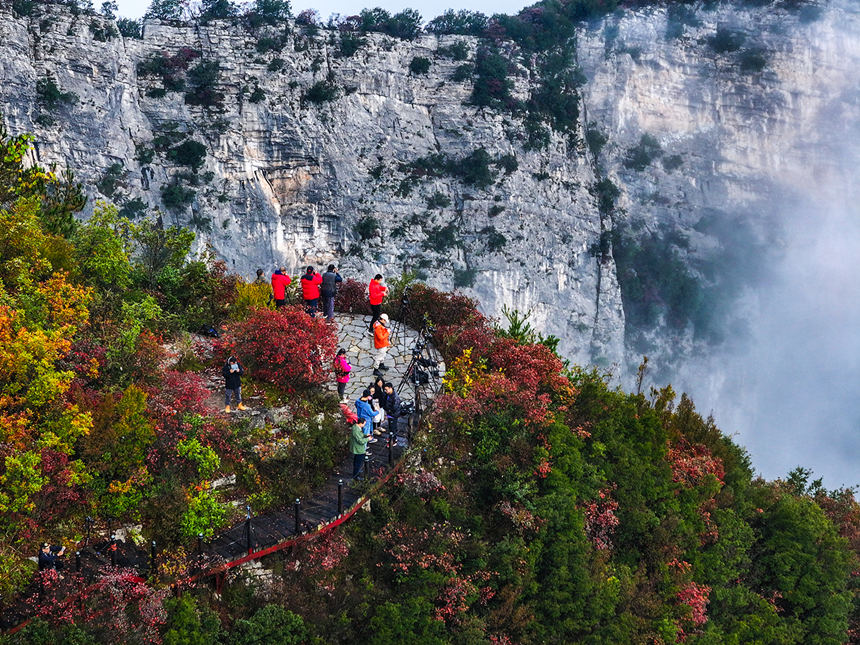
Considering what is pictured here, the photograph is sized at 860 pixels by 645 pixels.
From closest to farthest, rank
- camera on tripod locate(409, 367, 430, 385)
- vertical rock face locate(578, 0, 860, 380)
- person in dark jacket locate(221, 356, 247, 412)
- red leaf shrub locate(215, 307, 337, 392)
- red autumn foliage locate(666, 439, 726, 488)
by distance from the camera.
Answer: person in dark jacket locate(221, 356, 247, 412) → red leaf shrub locate(215, 307, 337, 392) → red autumn foliage locate(666, 439, 726, 488) → camera on tripod locate(409, 367, 430, 385) → vertical rock face locate(578, 0, 860, 380)

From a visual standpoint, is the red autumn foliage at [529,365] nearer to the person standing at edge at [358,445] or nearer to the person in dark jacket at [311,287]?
the person standing at edge at [358,445]

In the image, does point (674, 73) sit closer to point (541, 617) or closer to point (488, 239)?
point (488, 239)

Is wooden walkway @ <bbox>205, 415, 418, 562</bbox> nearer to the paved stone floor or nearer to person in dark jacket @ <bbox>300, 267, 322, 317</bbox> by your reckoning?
the paved stone floor

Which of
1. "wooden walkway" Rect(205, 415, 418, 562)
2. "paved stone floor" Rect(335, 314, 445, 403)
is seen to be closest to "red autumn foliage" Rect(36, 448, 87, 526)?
"wooden walkway" Rect(205, 415, 418, 562)

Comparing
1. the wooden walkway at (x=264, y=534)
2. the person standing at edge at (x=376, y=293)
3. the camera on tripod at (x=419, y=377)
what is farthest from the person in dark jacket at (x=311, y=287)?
the wooden walkway at (x=264, y=534)

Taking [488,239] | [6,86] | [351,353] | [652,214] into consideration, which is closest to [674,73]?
[652,214]
